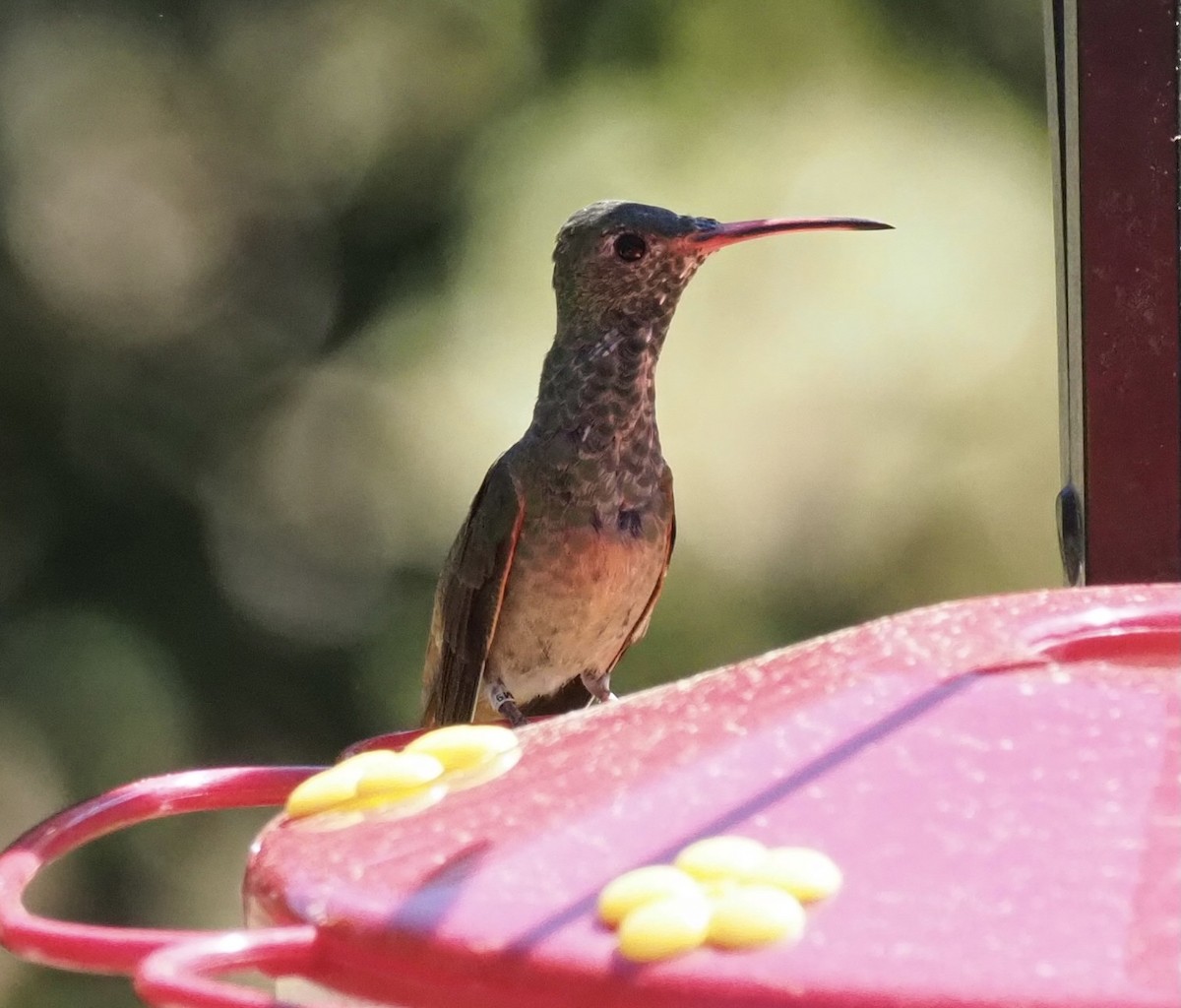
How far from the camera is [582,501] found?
Result: 3.74 metres

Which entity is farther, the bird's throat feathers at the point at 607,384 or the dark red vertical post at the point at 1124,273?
the bird's throat feathers at the point at 607,384

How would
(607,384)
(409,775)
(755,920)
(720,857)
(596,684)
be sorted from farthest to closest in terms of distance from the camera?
(596,684) → (607,384) → (409,775) → (720,857) → (755,920)

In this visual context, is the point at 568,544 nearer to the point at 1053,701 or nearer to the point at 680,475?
the point at 680,475

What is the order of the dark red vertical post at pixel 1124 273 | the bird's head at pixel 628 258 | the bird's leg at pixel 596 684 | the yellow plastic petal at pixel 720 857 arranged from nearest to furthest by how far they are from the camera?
the yellow plastic petal at pixel 720 857 < the dark red vertical post at pixel 1124 273 < the bird's head at pixel 628 258 < the bird's leg at pixel 596 684

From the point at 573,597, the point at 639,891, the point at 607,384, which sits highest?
the point at 607,384

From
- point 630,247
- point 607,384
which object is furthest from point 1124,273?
point 607,384

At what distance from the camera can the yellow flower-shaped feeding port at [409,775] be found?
4.92 ft

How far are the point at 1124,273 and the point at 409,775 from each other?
2.95ft

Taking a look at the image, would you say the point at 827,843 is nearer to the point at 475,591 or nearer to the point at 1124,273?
the point at 1124,273

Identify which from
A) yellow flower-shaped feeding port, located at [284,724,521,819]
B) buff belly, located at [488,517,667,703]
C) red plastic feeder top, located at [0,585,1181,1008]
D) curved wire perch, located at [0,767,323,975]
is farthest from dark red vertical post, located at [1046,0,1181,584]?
buff belly, located at [488,517,667,703]

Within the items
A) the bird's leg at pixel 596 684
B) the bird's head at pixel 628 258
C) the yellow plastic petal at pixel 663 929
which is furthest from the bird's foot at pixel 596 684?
the yellow plastic petal at pixel 663 929

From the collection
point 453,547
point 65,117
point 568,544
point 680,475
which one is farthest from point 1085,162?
point 65,117

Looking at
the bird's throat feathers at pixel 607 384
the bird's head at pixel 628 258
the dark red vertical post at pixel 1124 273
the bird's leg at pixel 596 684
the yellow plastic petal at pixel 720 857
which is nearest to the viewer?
the yellow plastic petal at pixel 720 857

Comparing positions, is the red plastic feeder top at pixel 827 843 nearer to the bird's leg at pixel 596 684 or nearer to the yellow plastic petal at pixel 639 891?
the yellow plastic petal at pixel 639 891
